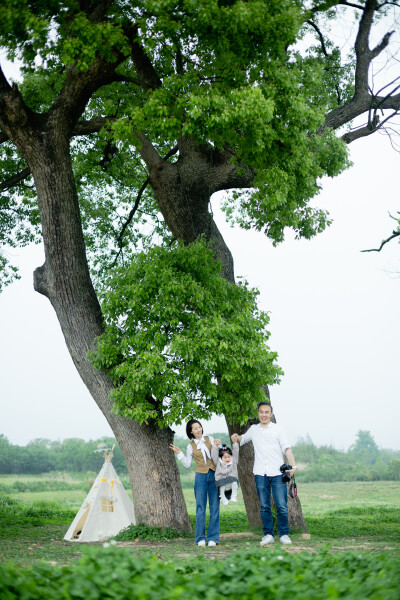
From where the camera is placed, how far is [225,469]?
863cm

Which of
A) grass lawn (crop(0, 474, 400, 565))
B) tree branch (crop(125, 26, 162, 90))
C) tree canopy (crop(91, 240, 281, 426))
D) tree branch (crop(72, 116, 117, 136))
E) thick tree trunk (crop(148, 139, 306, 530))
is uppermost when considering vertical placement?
tree branch (crop(125, 26, 162, 90))

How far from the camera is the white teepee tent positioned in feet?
35.3

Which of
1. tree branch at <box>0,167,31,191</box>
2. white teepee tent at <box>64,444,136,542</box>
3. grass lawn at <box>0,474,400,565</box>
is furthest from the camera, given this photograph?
tree branch at <box>0,167,31,191</box>

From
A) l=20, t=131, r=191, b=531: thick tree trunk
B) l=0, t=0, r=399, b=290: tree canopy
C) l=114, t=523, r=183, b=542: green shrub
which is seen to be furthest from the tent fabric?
l=0, t=0, r=399, b=290: tree canopy

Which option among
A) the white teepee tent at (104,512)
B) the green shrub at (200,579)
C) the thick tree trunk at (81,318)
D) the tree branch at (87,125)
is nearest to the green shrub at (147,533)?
the thick tree trunk at (81,318)

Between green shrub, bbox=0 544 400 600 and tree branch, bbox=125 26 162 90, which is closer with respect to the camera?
green shrub, bbox=0 544 400 600

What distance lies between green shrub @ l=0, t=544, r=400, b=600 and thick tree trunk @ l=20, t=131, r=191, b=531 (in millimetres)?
4871

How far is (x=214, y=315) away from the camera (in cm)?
942

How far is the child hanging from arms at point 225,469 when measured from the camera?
862 centimetres

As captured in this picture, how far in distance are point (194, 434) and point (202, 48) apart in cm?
658

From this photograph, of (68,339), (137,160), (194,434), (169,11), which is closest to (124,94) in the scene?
(137,160)

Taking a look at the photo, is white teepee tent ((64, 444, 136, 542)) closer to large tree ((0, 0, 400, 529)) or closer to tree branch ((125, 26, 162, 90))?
large tree ((0, 0, 400, 529))

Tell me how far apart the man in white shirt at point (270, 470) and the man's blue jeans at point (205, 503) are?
66 centimetres

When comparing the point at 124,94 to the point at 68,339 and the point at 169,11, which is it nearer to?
the point at 169,11
